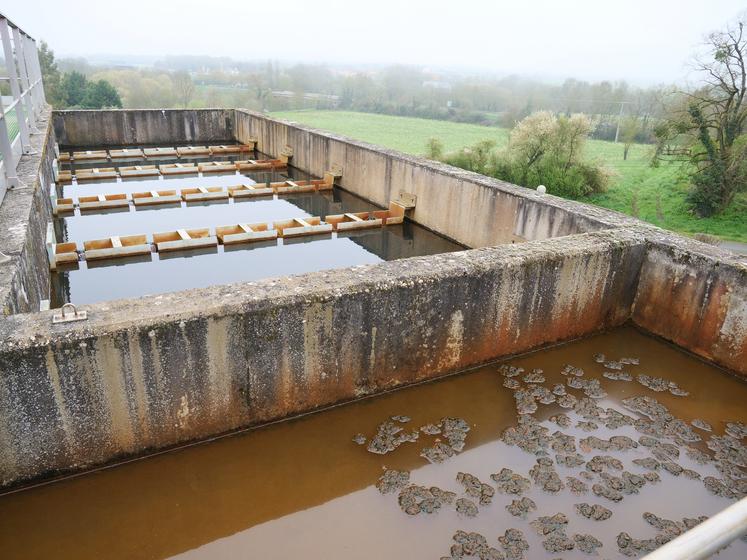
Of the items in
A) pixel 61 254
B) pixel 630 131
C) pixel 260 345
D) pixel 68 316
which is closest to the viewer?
pixel 68 316

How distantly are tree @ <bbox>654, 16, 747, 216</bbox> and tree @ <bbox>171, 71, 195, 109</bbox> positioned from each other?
49.3m

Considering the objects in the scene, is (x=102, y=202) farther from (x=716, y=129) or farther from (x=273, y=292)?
(x=716, y=129)

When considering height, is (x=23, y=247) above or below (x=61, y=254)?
above

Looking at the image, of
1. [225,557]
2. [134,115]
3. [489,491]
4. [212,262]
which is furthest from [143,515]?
[134,115]

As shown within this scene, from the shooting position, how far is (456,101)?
64.1 meters

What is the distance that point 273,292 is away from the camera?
4.22 m

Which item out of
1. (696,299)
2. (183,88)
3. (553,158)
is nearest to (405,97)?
(183,88)

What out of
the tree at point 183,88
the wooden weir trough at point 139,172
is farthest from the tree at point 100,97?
the wooden weir trough at point 139,172

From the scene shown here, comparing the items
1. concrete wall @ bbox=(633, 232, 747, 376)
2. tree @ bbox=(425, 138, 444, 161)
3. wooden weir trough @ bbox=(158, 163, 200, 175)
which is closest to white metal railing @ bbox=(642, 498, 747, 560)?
concrete wall @ bbox=(633, 232, 747, 376)

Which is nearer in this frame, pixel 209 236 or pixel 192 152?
pixel 209 236

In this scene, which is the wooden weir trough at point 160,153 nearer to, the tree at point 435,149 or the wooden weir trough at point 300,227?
the wooden weir trough at point 300,227

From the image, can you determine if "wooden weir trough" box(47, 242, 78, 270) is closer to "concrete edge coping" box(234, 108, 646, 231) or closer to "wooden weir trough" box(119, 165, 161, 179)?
"wooden weir trough" box(119, 165, 161, 179)

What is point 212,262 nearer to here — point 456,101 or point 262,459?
point 262,459

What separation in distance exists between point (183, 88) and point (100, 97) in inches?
1014
